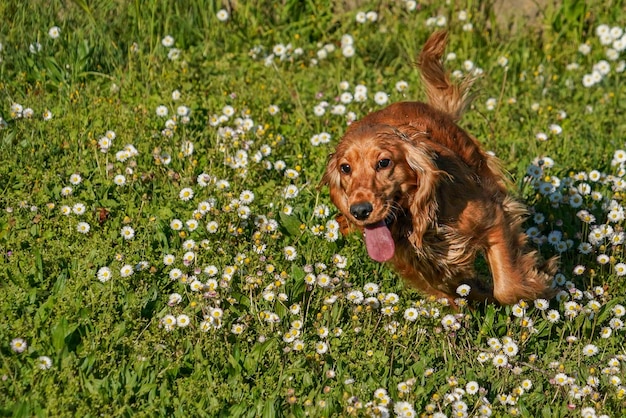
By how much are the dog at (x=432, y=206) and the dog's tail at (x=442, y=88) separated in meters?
0.50

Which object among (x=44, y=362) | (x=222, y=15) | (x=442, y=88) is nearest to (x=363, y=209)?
(x=44, y=362)

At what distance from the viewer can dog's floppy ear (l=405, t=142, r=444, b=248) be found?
457 cm

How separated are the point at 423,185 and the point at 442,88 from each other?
1.67 meters

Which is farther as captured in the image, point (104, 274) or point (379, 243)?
point (104, 274)

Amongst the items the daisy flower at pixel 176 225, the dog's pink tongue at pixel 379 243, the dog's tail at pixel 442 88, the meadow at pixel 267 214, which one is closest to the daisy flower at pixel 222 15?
the meadow at pixel 267 214

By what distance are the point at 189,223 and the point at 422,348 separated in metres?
1.42

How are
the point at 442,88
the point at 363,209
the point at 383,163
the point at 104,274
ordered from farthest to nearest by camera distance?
the point at 442,88, the point at 104,274, the point at 383,163, the point at 363,209

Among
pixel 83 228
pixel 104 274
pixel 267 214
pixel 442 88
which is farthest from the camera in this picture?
pixel 442 88

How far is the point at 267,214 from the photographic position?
537cm

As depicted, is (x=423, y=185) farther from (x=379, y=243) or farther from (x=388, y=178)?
(x=379, y=243)

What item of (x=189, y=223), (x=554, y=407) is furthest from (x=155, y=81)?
(x=554, y=407)

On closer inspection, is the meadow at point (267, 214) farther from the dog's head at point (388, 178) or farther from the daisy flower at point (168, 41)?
the dog's head at point (388, 178)

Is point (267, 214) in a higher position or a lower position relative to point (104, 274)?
lower

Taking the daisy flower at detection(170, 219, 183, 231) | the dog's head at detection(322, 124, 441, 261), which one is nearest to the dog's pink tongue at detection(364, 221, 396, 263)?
the dog's head at detection(322, 124, 441, 261)
